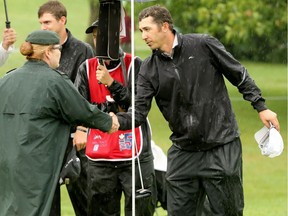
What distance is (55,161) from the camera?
940 cm

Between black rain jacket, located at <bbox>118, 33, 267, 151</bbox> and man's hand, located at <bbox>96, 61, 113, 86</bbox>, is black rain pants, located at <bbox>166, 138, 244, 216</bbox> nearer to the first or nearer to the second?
black rain jacket, located at <bbox>118, 33, 267, 151</bbox>

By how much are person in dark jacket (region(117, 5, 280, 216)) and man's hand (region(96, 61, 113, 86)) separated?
0.33m

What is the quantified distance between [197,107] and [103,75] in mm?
913

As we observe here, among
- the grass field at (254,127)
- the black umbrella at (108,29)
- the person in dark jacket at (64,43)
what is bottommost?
the grass field at (254,127)

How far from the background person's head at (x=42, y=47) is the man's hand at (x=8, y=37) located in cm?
191

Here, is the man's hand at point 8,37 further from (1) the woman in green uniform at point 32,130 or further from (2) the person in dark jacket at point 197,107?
(1) the woman in green uniform at point 32,130

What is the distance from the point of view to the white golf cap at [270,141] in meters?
10.1

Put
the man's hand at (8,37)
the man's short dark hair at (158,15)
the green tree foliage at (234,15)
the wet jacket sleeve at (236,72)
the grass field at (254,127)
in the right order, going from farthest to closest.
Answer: the green tree foliage at (234,15) < the grass field at (254,127) < the man's hand at (8,37) < the man's short dark hair at (158,15) < the wet jacket sleeve at (236,72)

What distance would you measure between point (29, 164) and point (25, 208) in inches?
13.5

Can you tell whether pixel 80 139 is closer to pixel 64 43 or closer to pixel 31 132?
pixel 64 43

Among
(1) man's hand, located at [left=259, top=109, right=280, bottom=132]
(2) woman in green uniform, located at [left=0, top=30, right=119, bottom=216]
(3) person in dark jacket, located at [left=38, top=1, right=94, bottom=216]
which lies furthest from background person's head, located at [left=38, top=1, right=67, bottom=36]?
(1) man's hand, located at [left=259, top=109, right=280, bottom=132]

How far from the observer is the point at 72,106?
368 inches

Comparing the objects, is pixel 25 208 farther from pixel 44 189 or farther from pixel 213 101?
pixel 213 101

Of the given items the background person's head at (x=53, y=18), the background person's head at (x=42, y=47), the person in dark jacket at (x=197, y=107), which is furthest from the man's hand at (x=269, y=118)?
the background person's head at (x=53, y=18)
